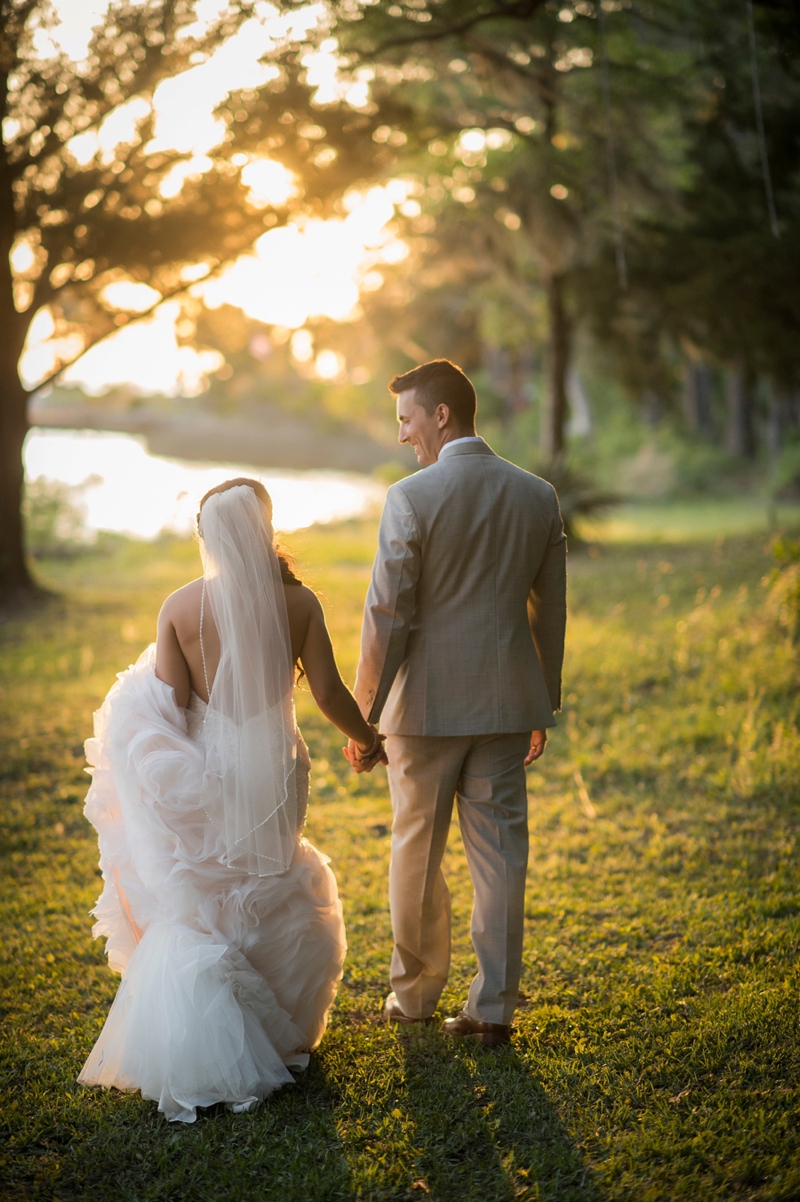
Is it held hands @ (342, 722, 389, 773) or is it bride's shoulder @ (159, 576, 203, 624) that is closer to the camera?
bride's shoulder @ (159, 576, 203, 624)

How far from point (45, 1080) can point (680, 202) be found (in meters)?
12.6

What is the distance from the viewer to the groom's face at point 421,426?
3391 millimetres

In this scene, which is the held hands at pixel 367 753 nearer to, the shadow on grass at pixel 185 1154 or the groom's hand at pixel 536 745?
the groom's hand at pixel 536 745

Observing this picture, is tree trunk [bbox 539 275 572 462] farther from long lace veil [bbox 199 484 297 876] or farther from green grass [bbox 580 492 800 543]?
long lace veil [bbox 199 484 297 876]

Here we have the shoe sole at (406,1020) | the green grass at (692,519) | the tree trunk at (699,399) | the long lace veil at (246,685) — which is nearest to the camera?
the long lace veil at (246,685)

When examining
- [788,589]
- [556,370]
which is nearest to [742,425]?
[556,370]

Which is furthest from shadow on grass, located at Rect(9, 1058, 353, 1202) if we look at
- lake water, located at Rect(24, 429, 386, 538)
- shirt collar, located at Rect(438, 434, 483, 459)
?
lake water, located at Rect(24, 429, 386, 538)

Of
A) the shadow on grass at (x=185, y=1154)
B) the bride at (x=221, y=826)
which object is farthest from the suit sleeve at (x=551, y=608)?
the shadow on grass at (x=185, y=1154)

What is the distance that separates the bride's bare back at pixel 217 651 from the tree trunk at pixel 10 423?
31.2 feet

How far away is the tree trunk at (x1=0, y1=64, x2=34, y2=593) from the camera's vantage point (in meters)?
11.4

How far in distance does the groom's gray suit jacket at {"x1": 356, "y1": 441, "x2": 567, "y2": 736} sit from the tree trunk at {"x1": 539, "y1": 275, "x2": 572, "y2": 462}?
1143 centimetres

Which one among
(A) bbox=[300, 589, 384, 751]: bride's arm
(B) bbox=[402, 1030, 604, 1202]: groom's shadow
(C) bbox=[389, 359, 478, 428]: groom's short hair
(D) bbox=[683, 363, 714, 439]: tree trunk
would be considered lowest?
(B) bbox=[402, 1030, 604, 1202]: groom's shadow

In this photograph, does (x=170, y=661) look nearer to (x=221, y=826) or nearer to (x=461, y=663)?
(x=221, y=826)

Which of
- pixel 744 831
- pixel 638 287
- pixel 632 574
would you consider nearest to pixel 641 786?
pixel 744 831
